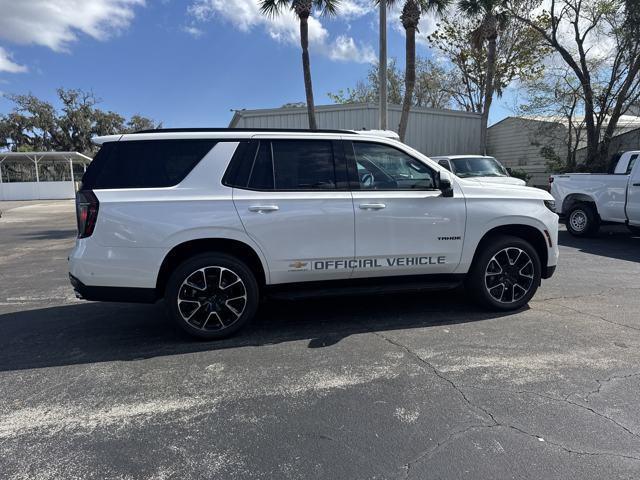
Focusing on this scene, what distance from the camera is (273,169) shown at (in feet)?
15.0

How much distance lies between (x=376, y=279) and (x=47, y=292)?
187 inches

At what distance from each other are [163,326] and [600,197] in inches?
391

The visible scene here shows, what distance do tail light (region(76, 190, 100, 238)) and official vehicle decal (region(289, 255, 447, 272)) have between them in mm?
1814

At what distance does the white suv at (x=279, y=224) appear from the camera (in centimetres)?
417

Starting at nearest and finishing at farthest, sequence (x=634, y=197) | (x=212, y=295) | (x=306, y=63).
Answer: (x=212, y=295) < (x=634, y=197) < (x=306, y=63)

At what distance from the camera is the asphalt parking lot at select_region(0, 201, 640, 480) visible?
2664 millimetres

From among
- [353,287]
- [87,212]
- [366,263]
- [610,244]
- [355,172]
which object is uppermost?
[355,172]

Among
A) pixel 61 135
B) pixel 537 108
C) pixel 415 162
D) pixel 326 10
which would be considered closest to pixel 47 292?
pixel 415 162

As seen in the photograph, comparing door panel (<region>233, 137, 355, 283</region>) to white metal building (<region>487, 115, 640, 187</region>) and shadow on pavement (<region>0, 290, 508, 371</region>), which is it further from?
white metal building (<region>487, 115, 640, 187</region>)

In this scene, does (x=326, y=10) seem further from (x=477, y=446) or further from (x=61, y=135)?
(x=61, y=135)

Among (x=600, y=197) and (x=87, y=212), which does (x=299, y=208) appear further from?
(x=600, y=197)

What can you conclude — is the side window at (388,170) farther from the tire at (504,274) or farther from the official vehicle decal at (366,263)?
the tire at (504,274)

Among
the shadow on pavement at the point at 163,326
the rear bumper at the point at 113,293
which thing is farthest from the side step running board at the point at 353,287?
the rear bumper at the point at 113,293

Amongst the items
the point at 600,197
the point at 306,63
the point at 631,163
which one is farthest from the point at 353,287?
the point at 306,63
